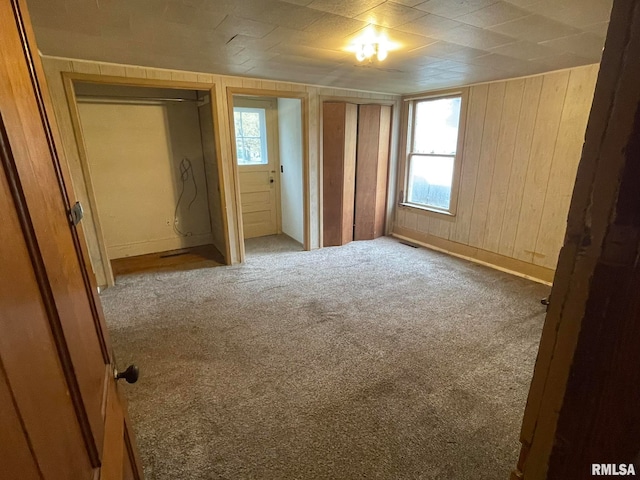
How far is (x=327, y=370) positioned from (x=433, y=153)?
351 cm

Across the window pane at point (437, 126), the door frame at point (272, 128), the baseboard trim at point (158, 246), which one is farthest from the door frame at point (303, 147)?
the window pane at point (437, 126)

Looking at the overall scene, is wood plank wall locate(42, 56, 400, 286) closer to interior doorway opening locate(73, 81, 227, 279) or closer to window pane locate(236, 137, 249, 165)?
interior doorway opening locate(73, 81, 227, 279)

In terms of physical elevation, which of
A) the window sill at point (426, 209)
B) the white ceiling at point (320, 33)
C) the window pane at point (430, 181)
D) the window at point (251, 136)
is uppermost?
the white ceiling at point (320, 33)

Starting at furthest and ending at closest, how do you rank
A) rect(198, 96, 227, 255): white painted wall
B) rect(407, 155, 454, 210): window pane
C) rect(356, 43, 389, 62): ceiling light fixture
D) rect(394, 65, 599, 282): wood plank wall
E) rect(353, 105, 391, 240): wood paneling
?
rect(353, 105, 391, 240): wood paneling, rect(407, 155, 454, 210): window pane, rect(198, 96, 227, 255): white painted wall, rect(394, 65, 599, 282): wood plank wall, rect(356, 43, 389, 62): ceiling light fixture

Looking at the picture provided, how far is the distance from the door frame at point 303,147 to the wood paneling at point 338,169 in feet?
0.87

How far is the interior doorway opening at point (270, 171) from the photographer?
4602 millimetres

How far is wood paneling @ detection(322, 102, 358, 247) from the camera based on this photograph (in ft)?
14.1

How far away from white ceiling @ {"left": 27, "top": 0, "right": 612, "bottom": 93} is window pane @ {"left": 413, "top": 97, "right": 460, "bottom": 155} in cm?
105

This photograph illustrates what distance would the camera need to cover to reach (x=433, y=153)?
4523mm

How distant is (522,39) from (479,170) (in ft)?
6.33

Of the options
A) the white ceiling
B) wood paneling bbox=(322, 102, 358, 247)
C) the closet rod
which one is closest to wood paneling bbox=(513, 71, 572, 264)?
the white ceiling

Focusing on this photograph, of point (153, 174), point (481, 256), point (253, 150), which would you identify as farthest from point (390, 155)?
point (153, 174)

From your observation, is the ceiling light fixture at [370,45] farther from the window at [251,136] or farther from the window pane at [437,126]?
the window at [251,136]

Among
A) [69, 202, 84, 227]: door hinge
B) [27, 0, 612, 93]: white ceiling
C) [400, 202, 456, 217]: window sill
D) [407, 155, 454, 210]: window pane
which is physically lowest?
[400, 202, 456, 217]: window sill
